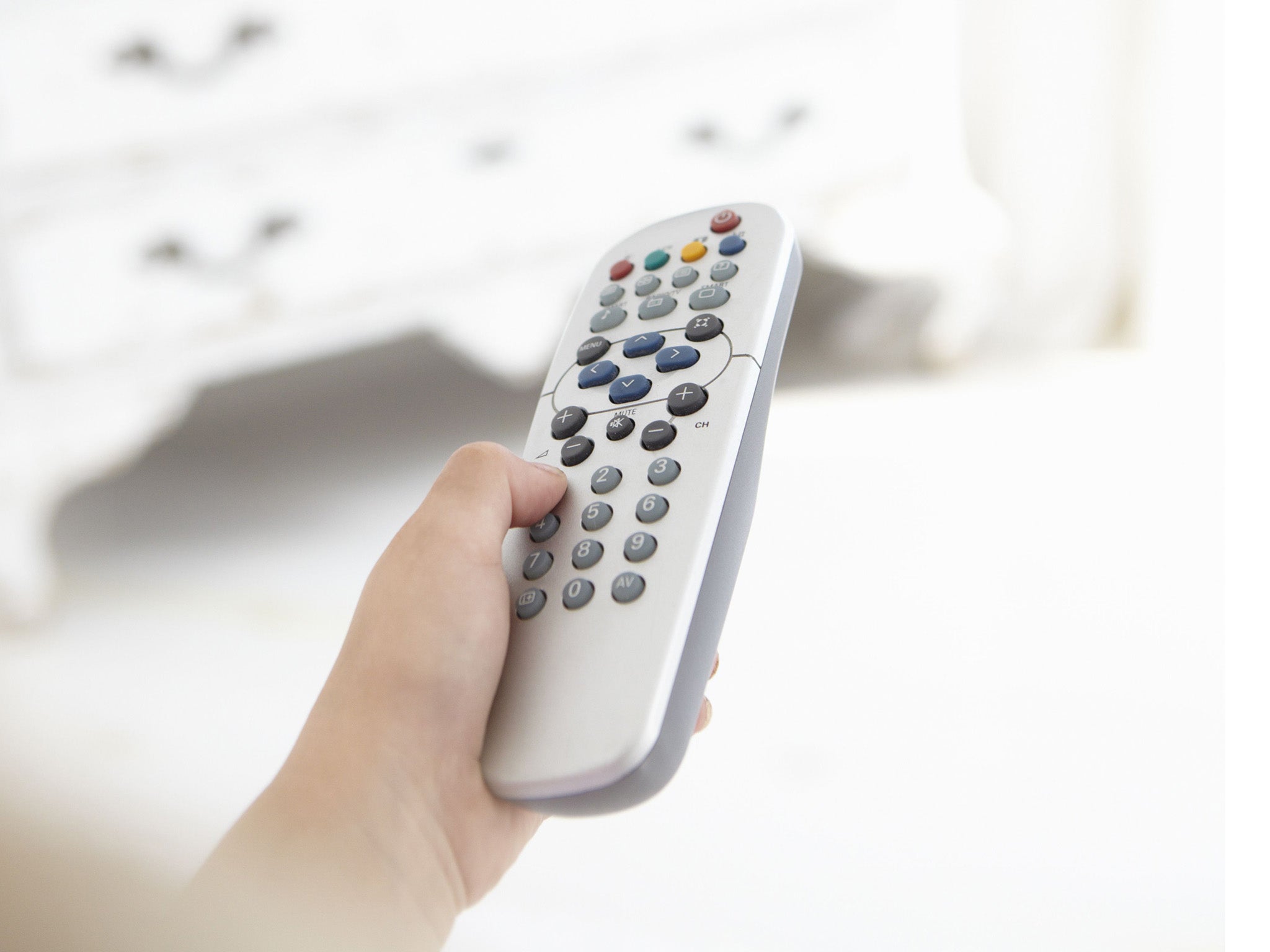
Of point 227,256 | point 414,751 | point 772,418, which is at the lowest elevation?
point 772,418

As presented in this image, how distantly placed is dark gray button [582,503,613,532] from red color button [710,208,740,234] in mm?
→ 155

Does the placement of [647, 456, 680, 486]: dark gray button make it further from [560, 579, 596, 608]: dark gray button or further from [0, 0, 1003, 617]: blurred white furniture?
[0, 0, 1003, 617]: blurred white furniture

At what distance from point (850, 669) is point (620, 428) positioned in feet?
1.37

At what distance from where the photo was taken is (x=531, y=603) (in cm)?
37

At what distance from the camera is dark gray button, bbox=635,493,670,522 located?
37cm

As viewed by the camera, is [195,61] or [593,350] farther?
[195,61]

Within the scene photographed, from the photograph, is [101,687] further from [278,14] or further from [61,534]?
[278,14]

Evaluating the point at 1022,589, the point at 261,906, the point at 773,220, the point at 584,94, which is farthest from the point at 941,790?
the point at 584,94

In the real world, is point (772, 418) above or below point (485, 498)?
below

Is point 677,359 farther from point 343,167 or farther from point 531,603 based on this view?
point 343,167

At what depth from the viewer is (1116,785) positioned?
0.65 metres

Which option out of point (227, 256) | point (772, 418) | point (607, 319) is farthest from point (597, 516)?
point (772, 418)

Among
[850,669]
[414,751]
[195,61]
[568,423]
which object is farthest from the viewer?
[195,61]

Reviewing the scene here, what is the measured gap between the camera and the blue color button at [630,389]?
16.8 inches
